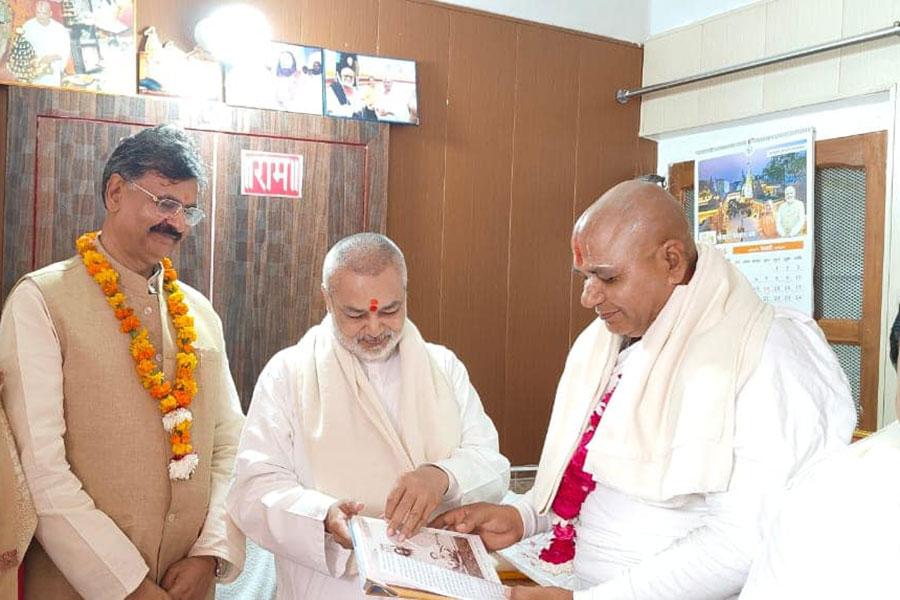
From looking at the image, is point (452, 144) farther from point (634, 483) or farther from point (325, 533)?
point (634, 483)

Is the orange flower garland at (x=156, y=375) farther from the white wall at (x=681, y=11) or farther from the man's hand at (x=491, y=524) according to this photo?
the white wall at (x=681, y=11)

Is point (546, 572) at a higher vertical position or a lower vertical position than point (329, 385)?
lower

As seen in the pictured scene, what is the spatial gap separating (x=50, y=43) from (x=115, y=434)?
1721 millimetres

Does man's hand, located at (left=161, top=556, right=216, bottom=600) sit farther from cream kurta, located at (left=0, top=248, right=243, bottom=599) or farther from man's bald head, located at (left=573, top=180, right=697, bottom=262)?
man's bald head, located at (left=573, top=180, right=697, bottom=262)

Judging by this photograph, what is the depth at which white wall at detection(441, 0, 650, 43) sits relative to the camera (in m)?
4.52

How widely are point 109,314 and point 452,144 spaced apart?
227 centimetres

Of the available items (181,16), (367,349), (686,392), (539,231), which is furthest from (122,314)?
(539,231)

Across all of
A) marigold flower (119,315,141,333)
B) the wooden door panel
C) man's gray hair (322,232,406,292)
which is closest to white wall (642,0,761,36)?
the wooden door panel

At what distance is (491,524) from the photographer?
2.14 meters

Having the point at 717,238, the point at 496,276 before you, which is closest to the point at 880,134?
the point at 717,238

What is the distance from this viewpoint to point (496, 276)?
178 inches

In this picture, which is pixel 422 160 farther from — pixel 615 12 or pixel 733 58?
pixel 733 58

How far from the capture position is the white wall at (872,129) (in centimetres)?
369

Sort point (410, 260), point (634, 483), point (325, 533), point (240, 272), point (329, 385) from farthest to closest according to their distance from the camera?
point (410, 260) → point (240, 272) → point (329, 385) → point (325, 533) → point (634, 483)
